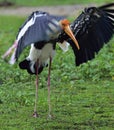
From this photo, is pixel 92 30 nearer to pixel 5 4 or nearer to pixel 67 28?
pixel 67 28

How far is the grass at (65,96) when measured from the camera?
23.9 feet

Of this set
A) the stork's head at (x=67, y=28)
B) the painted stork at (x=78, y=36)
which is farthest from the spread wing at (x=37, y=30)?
the stork's head at (x=67, y=28)

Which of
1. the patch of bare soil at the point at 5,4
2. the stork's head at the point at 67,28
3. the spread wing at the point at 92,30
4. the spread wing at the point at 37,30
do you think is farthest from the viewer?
the patch of bare soil at the point at 5,4

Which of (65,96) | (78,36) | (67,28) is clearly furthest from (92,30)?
(65,96)

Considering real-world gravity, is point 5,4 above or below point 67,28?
above

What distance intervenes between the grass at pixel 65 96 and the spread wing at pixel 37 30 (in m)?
1.04

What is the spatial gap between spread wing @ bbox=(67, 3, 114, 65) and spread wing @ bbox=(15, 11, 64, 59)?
0.97 meters

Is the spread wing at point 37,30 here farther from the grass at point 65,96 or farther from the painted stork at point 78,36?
the grass at point 65,96

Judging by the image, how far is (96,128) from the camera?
6988mm

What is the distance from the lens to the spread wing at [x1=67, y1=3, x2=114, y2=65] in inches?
307

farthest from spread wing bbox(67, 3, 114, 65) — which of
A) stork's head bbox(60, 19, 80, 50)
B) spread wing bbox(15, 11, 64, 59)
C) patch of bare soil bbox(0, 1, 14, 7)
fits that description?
patch of bare soil bbox(0, 1, 14, 7)

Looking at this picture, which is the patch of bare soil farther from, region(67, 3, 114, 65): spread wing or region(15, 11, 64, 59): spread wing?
region(15, 11, 64, 59): spread wing

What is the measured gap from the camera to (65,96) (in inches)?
342

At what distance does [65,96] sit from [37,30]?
7.47ft
